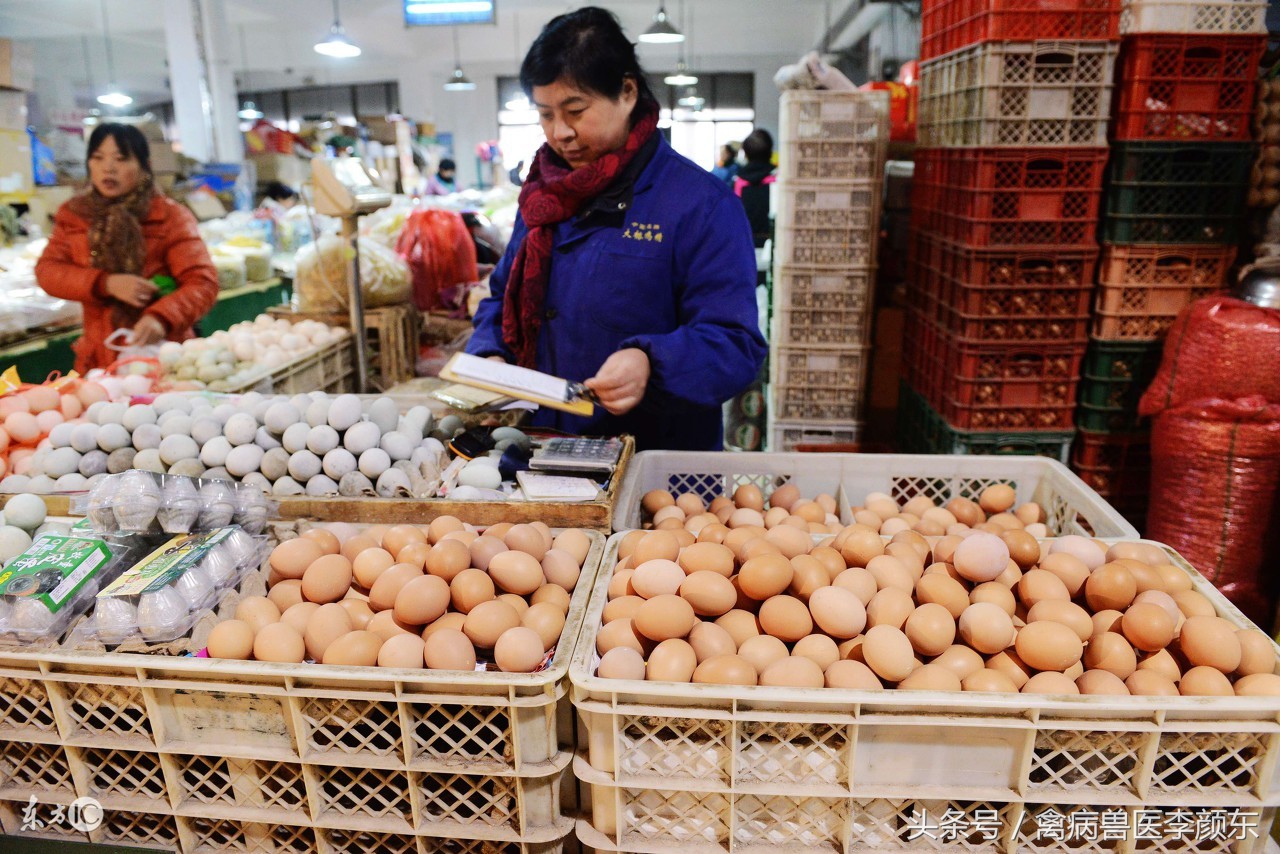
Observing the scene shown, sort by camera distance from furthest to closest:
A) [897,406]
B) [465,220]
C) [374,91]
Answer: [374,91], [465,220], [897,406]

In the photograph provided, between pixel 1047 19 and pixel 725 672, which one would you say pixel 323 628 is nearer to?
pixel 725 672

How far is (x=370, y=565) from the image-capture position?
4.82 feet

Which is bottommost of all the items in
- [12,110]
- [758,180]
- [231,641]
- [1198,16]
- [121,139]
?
[231,641]

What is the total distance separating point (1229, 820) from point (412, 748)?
1.06 meters

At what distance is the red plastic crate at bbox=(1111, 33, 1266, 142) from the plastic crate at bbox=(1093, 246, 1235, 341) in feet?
1.39

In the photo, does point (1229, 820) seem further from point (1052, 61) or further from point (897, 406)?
point (897, 406)

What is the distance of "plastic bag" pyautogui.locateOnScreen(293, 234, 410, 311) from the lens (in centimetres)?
421

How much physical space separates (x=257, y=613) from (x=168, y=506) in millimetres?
403

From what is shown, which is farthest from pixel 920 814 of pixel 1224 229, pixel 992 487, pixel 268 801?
pixel 1224 229

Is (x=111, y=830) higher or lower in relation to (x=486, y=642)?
lower

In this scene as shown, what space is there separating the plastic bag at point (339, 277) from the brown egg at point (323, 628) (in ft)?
10.3

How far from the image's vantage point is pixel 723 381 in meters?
2.01

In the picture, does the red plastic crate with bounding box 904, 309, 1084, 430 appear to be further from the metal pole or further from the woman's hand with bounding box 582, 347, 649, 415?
the metal pole

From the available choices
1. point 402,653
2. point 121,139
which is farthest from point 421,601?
point 121,139
